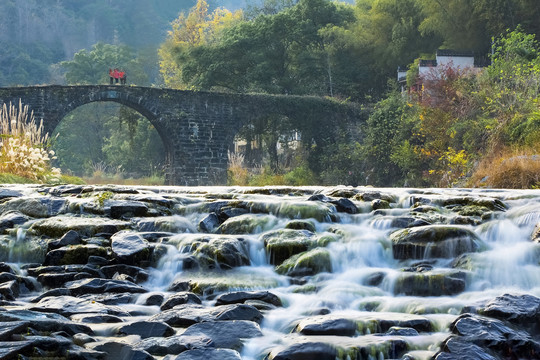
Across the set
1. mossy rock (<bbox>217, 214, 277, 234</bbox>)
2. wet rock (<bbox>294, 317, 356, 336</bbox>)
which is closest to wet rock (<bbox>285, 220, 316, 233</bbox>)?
mossy rock (<bbox>217, 214, 277, 234</bbox>)

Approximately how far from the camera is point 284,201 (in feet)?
24.0

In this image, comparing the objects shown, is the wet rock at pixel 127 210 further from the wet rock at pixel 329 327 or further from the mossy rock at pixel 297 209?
the wet rock at pixel 329 327

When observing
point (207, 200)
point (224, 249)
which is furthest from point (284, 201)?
point (224, 249)

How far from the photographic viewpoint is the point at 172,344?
3.91 m

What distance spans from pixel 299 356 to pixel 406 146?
48.6 ft

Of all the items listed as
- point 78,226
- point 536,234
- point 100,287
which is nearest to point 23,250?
point 78,226

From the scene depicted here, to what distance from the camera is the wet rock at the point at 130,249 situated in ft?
19.5

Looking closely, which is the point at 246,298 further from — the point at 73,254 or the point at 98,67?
the point at 98,67

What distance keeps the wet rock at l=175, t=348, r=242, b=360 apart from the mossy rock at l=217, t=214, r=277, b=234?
9.40 feet

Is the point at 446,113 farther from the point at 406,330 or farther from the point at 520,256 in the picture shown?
the point at 406,330

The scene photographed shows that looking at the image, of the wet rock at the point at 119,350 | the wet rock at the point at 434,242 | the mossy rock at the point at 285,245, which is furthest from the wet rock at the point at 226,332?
A: the wet rock at the point at 434,242

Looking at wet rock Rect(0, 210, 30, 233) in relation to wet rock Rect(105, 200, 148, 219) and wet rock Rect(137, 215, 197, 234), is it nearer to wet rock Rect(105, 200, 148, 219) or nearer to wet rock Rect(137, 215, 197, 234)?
wet rock Rect(105, 200, 148, 219)

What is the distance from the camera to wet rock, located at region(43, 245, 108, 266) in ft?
19.8

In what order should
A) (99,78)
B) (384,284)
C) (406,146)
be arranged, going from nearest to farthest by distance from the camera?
(384,284) → (406,146) → (99,78)
